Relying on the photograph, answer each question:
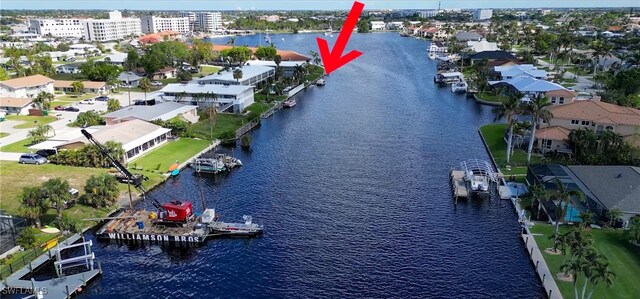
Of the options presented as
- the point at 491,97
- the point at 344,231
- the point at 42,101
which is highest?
the point at 42,101

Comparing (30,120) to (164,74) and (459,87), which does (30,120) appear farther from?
(459,87)

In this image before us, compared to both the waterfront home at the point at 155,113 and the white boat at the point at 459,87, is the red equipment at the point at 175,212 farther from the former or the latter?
the white boat at the point at 459,87

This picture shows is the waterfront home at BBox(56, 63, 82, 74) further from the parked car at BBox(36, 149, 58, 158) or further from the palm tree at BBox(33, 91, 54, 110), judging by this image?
the parked car at BBox(36, 149, 58, 158)

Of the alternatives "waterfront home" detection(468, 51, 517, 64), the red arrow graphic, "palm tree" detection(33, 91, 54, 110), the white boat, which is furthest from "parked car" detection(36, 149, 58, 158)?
"waterfront home" detection(468, 51, 517, 64)

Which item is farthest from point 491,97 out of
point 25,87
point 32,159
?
point 25,87

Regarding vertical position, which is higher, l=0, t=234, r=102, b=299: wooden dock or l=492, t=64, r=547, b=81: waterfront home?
l=492, t=64, r=547, b=81: waterfront home

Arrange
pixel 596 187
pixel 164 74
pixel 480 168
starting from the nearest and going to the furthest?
pixel 596 187
pixel 480 168
pixel 164 74

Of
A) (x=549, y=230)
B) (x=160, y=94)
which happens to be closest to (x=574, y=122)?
(x=549, y=230)
